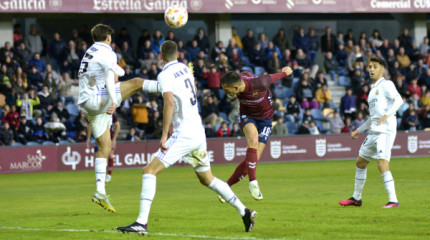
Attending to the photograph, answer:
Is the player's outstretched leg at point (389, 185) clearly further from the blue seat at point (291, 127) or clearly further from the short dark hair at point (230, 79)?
the blue seat at point (291, 127)

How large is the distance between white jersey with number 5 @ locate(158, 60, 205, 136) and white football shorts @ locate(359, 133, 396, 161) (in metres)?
3.70

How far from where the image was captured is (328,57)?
33.8 meters

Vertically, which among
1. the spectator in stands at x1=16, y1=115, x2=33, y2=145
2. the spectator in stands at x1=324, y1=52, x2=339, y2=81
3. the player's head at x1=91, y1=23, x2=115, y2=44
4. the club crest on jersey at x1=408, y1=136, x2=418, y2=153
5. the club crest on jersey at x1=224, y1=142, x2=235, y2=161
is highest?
the player's head at x1=91, y1=23, x2=115, y2=44

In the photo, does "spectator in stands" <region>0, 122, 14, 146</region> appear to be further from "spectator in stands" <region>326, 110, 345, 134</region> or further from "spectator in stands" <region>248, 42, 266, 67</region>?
"spectator in stands" <region>326, 110, 345, 134</region>

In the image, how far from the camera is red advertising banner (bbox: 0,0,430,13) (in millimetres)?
28608

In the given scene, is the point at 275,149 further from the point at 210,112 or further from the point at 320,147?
the point at 210,112

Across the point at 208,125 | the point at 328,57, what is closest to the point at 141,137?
the point at 208,125

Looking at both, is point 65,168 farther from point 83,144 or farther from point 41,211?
point 41,211

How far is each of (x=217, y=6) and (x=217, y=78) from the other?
3.12m

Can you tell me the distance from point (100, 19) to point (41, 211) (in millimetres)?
21028

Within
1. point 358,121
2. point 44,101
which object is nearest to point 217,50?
point 358,121

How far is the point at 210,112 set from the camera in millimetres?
28453

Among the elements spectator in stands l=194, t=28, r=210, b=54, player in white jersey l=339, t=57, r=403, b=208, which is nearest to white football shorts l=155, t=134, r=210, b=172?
player in white jersey l=339, t=57, r=403, b=208

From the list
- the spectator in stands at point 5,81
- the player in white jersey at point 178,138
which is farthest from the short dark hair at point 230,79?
the spectator in stands at point 5,81
